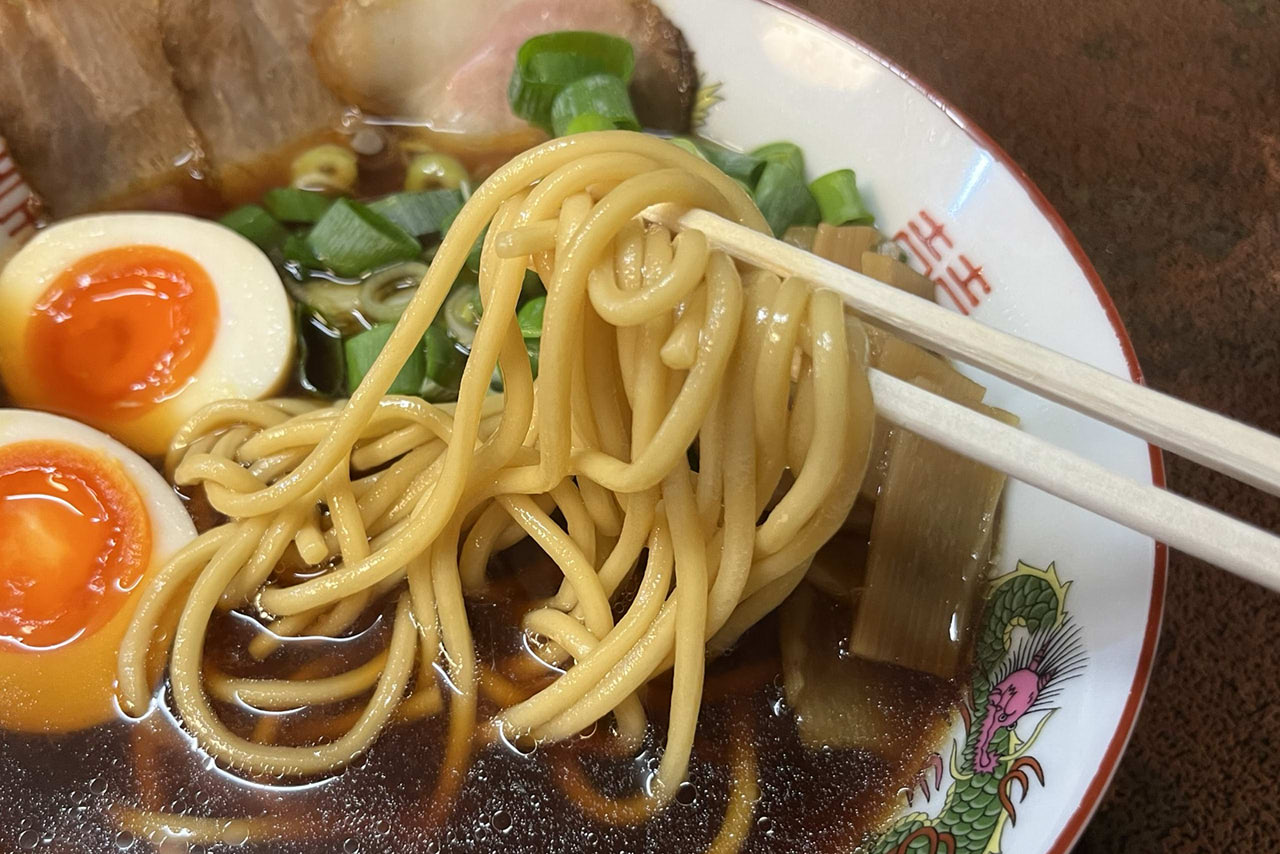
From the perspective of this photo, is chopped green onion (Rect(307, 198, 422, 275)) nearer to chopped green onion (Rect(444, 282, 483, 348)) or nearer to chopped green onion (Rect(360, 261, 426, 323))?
chopped green onion (Rect(360, 261, 426, 323))

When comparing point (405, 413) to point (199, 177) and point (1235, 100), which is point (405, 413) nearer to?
point (199, 177)

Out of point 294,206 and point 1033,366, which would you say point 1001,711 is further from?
point 294,206

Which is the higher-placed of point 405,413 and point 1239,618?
point 405,413

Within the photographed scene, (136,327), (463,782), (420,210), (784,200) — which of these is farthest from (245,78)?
(463,782)

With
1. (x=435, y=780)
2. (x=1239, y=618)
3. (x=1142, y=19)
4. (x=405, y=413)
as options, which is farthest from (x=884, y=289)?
(x=1142, y=19)

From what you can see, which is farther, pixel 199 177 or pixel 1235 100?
pixel 1235 100

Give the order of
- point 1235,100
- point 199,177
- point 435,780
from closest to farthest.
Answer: point 435,780
point 199,177
point 1235,100

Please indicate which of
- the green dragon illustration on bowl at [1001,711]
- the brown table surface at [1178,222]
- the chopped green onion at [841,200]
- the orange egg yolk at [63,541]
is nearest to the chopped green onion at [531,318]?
the chopped green onion at [841,200]
